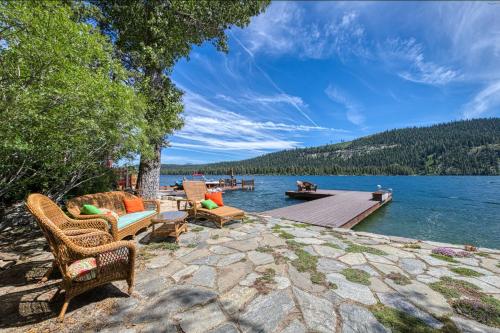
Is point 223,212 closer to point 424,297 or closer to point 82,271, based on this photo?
point 82,271

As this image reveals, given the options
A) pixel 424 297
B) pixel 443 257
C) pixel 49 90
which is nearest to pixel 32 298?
pixel 49 90

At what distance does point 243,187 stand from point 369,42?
70.1 ft

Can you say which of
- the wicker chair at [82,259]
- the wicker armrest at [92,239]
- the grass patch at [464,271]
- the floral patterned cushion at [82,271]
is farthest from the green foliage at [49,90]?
the grass patch at [464,271]

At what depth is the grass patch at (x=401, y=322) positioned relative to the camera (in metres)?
1.76

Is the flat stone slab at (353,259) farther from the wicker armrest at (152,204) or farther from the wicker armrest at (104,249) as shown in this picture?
the wicker armrest at (152,204)

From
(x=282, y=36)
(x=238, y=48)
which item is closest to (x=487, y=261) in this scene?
(x=282, y=36)

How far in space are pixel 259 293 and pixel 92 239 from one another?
2073 mm

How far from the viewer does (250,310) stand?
199cm

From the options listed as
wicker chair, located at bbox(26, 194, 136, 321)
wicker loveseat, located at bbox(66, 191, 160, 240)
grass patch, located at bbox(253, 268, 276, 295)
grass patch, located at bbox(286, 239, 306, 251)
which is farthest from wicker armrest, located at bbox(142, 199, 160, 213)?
grass patch, located at bbox(253, 268, 276, 295)

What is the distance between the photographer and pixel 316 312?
6.47 ft

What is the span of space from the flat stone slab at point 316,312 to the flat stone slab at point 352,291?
0.30m

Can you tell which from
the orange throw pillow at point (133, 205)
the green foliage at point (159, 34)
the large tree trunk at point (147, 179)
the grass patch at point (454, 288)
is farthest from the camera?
the large tree trunk at point (147, 179)

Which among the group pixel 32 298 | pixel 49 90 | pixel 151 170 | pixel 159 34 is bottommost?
pixel 32 298

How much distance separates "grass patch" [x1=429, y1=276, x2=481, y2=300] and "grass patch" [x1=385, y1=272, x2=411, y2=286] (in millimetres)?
242
